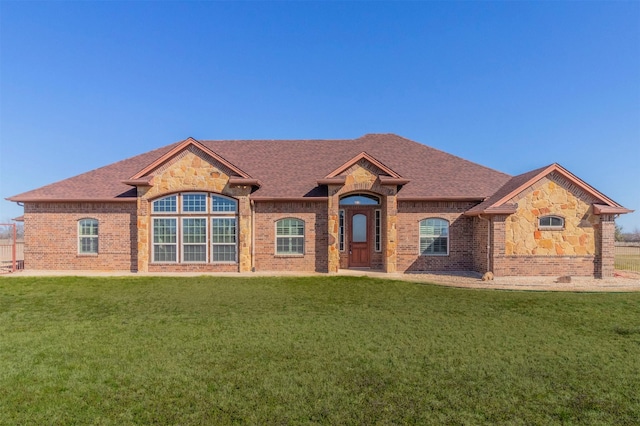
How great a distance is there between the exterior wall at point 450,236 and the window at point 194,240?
9452 mm

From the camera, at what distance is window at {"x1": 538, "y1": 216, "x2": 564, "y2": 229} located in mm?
14477

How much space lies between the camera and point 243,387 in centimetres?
480

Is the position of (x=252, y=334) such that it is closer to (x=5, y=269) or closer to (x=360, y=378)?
(x=360, y=378)

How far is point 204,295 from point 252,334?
4497 mm

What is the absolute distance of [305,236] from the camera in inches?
633

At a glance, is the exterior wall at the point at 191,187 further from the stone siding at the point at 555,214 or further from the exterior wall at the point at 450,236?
the stone siding at the point at 555,214

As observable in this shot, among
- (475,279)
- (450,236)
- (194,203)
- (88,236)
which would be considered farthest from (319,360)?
(88,236)

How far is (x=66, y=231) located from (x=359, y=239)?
14503 millimetres

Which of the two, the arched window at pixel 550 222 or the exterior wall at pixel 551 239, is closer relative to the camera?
the exterior wall at pixel 551 239

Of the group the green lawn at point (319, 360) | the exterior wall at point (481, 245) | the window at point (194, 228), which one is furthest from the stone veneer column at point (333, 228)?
the exterior wall at point (481, 245)

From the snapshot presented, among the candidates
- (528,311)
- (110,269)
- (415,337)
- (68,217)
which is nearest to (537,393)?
(415,337)

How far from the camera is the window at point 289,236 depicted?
53.1ft

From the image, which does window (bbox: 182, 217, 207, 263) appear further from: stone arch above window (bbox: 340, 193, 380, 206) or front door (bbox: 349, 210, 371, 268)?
front door (bbox: 349, 210, 371, 268)

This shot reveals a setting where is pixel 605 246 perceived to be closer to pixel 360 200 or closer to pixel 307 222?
pixel 360 200
